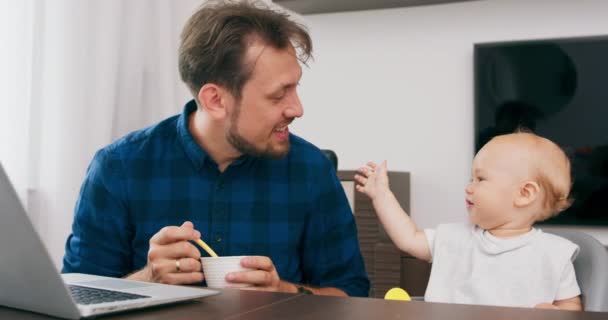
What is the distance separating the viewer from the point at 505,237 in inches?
57.3

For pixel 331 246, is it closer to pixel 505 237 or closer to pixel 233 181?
pixel 233 181

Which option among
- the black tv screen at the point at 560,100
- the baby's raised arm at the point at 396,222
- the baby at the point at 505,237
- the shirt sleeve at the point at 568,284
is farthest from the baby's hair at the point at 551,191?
the black tv screen at the point at 560,100

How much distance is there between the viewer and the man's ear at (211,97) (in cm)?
160

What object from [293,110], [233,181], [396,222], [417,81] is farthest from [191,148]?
[417,81]

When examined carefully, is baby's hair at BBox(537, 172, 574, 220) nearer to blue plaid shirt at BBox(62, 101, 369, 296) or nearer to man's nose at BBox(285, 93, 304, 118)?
blue plaid shirt at BBox(62, 101, 369, 296)

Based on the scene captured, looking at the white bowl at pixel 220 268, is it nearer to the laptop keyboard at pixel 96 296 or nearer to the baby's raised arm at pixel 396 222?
the laptop keyboard at pixel 96 296

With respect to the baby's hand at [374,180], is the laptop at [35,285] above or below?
below

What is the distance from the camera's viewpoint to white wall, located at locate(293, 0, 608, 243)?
9.73 feet

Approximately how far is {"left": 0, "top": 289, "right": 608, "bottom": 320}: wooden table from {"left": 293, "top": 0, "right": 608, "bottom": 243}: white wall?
2.31m

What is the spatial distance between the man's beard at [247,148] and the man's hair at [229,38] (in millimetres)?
115

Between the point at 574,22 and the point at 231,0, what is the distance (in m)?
1.79

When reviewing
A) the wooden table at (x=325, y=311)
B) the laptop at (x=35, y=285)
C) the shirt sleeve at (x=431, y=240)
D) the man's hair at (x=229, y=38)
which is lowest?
the shirt sleeve at (x=431, y=240)

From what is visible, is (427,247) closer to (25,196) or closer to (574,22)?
(25,196)

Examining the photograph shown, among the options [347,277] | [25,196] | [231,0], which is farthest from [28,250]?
[25,196]
